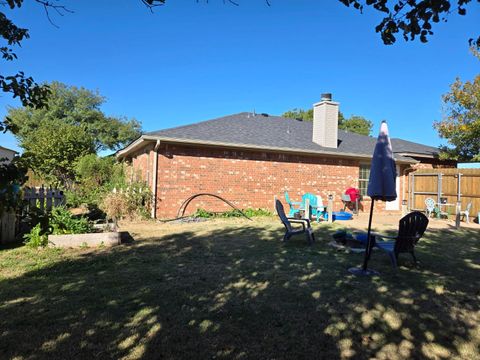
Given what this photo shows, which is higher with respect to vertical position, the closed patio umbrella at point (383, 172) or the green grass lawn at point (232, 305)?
the closed patio umbrella at point (383, 172)

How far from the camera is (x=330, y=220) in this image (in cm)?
1249

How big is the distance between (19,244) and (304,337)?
6.90 metres

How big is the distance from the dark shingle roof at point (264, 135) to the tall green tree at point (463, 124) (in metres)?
1.15

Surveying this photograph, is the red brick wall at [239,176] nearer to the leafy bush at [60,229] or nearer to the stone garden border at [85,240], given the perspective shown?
the leafy bush at [60,229]

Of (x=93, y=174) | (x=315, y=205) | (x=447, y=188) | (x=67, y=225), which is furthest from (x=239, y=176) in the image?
(x=447, y=188)

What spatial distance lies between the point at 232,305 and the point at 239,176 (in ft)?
32.0

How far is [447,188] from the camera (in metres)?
16.1

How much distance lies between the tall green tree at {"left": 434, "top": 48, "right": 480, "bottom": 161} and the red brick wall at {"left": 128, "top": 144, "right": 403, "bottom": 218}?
21.9ft

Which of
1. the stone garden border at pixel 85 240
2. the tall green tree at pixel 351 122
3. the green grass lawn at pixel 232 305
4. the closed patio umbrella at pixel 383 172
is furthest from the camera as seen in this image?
the tall green tree at pixel 351 122

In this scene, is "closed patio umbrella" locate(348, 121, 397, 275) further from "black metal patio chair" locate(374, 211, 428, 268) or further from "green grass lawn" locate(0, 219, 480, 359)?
"green grass lawn" locate(0, 219, 480, 359)

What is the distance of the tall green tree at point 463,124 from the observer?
18391mm

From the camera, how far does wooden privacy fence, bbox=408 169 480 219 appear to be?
14992 mm

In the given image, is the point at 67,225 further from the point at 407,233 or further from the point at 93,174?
the point at 93,174

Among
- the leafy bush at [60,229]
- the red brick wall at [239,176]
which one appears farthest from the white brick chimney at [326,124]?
the leafy bush at [60,229]
